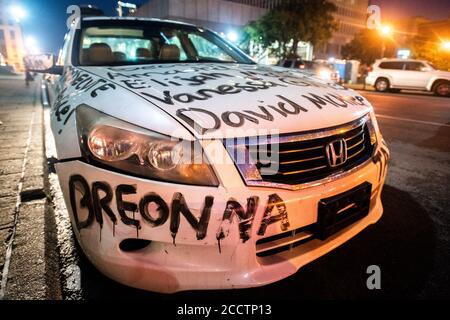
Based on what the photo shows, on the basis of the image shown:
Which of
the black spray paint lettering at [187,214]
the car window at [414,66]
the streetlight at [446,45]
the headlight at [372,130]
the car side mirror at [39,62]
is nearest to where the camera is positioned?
the black spray paint lettering at [187,214]

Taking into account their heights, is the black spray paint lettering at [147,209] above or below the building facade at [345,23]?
below

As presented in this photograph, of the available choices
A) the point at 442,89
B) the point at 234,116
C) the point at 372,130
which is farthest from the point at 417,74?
the point at 234,116

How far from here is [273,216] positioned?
1469 millimetres

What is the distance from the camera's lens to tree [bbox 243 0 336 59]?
27328 mm

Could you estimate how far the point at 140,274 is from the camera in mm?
1474

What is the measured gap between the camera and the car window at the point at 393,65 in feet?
55.4

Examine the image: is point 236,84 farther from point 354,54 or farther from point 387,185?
point 354,54

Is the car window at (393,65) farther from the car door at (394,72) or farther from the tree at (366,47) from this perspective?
the tree at (366,47)

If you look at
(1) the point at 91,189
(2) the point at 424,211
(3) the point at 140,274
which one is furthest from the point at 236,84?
(2) the point at 424,211

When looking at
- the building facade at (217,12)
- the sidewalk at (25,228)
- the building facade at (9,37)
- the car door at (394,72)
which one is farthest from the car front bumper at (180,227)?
the building facade at (9,37)

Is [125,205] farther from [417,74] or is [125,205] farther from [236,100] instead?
[417,74]

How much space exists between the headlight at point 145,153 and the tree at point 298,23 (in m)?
28.9
